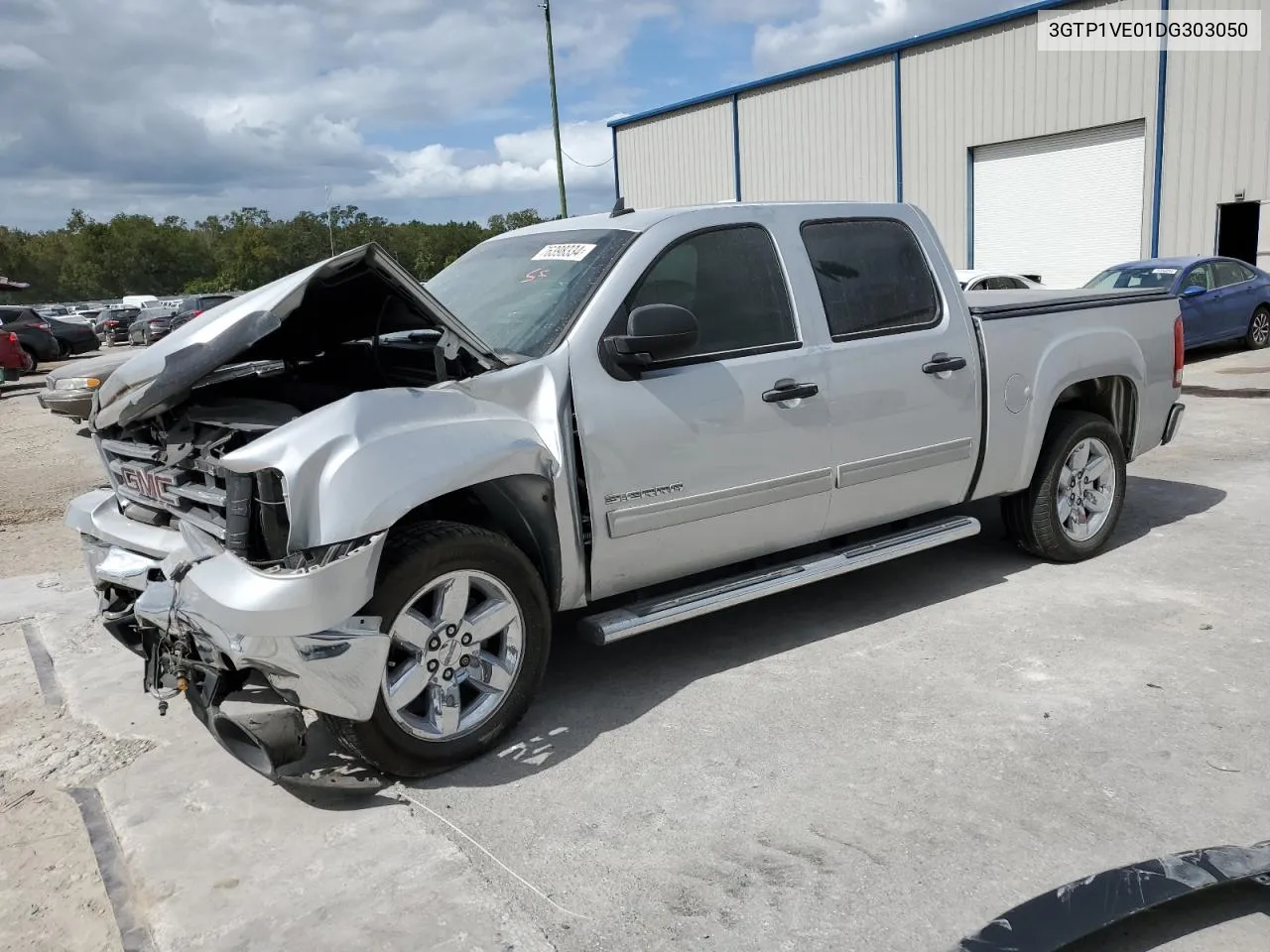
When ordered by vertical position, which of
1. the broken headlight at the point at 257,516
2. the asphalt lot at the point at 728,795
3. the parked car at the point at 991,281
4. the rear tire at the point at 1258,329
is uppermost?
the parked car at the point at 991,281

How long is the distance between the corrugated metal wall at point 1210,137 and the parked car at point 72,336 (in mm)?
26243

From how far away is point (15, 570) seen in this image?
6.70 metres

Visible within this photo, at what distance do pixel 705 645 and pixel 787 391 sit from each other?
1.24 m

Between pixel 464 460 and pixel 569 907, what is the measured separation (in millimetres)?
1447

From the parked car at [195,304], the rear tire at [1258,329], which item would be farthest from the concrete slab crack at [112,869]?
the parked car at [195,304]

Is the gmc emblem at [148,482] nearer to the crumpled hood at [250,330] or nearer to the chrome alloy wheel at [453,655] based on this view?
the crumpled hood at [250,330]

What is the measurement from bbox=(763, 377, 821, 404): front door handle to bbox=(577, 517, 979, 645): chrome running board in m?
0.75

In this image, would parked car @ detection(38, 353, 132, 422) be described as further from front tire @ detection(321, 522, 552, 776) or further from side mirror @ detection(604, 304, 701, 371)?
side mirror @ detection(604, 304, 701, 371)

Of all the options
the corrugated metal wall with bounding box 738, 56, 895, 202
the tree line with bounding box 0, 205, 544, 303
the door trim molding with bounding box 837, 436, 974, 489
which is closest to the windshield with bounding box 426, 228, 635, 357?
the door trim molding with bounding box 837, 436, 974, 489

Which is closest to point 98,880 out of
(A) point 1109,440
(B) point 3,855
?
(B) point 3,855

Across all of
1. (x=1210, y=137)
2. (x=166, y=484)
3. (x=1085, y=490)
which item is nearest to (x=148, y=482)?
(x=166, y=484)

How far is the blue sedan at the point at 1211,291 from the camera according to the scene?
15078 mm

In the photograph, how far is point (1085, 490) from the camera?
584cm

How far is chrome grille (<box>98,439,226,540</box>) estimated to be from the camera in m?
3.57
